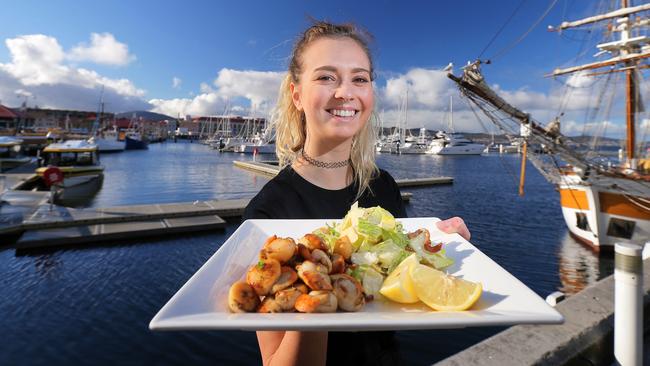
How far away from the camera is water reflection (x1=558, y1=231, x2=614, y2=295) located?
11934mm

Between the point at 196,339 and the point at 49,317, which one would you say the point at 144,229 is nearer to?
the point at 49,317

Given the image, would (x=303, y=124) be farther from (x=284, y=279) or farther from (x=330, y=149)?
(x=284, y=279)

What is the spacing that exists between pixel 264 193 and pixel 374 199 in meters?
0.88

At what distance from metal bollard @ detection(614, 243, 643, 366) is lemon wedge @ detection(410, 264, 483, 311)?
3.14m

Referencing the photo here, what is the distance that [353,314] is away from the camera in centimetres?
133

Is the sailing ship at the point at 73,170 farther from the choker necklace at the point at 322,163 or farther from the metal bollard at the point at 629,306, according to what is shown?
the metal bollard at the point at 629,306

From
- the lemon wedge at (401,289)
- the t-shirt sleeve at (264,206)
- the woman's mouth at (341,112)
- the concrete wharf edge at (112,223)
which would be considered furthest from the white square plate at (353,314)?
the concrete wharf edge at (112,223)

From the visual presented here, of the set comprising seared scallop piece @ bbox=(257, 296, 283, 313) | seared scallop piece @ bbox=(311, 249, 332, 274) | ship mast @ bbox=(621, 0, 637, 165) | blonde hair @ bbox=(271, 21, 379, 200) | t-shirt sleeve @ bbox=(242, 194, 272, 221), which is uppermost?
ship mast @ bbox=(621, 0, 637, 165)

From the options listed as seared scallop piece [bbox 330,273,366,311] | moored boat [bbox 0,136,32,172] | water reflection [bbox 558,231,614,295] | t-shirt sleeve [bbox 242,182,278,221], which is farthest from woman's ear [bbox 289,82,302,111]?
moored boat [bbox 0,136,32,172]

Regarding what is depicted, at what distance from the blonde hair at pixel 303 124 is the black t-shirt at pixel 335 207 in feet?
0.42

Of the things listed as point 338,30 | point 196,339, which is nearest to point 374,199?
point 338,30

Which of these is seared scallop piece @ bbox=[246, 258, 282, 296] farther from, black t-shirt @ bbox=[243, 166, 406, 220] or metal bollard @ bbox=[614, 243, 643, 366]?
metal bollard @ bbox=[614, 243, 643, 366]

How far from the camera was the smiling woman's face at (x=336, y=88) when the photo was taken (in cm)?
222

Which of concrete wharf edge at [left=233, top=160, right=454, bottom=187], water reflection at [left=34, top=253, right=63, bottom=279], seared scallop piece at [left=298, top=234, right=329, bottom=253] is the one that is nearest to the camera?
seared scallop piece at [left=298, top=234, right=329, bottom=253]
